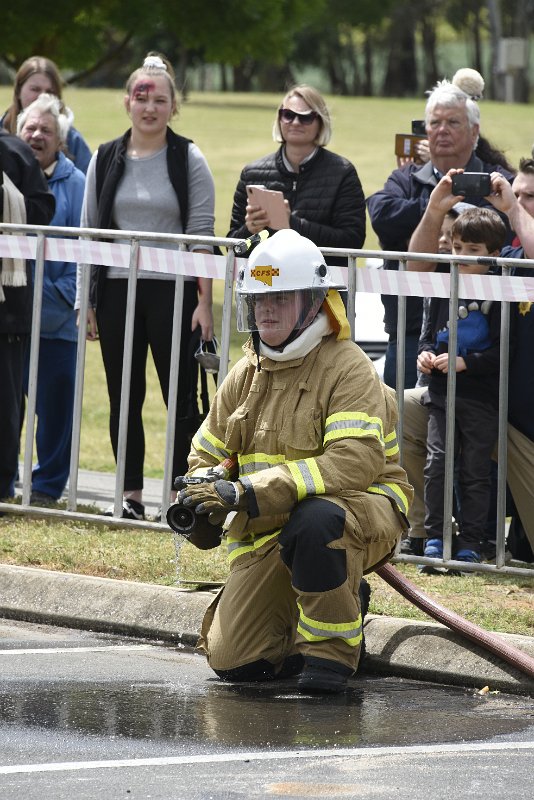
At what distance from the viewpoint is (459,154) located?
7.68m

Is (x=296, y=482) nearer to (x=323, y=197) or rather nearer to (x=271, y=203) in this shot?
(x=271, y=203)

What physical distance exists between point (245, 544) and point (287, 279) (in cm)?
104

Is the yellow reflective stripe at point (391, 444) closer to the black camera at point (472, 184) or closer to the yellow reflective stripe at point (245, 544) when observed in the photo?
the yellow reflective stripe at point (245, 544)

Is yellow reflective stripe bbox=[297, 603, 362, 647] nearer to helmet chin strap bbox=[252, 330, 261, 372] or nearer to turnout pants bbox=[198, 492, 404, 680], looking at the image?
turnout pants bbox=[198, 492, 404, 680]

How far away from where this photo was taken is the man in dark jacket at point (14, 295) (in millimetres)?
7895

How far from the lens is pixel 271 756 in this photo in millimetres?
4586

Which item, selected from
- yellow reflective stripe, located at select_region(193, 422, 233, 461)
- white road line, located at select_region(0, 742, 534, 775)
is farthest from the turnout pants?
white road line, located at select_region(0, 742, 534, 775)

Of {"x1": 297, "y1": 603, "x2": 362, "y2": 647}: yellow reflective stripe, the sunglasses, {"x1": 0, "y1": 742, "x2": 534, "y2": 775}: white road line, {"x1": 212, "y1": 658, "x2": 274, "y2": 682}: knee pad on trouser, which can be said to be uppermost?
the sunglasses

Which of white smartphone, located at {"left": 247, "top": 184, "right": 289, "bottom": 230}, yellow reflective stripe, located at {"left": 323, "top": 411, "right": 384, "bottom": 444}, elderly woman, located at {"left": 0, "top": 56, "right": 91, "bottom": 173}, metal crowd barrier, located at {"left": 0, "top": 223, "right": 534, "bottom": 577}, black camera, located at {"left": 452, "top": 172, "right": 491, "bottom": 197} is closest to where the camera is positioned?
yellow reflective stripe, located at {"left": 323, "top": 411, "right": 384, "bottom": 444}

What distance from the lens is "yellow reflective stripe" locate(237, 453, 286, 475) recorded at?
5.63 m

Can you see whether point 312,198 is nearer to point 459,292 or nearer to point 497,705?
point 459,292

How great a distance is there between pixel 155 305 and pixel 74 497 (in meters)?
1.07

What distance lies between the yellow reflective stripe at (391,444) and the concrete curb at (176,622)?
0.72m

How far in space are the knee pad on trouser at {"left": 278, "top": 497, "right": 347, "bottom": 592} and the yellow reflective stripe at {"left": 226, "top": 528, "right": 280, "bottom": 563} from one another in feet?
0.95
